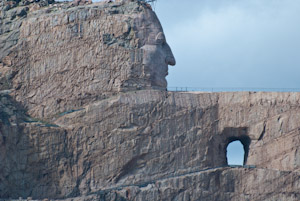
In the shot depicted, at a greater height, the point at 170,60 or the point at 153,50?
the point at 153,50

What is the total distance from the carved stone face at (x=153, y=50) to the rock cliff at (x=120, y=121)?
0.04 metres

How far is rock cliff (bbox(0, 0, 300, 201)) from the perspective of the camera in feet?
161

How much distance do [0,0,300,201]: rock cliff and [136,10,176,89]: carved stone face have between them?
1.8 inches

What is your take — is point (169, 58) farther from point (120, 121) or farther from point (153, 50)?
point (120, 121)

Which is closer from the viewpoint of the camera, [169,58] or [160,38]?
[160,38]

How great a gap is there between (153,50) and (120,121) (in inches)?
146

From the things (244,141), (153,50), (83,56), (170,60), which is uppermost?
(153,50)

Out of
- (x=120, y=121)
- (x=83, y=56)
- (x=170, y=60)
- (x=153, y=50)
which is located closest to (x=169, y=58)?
(x=170, y=60)

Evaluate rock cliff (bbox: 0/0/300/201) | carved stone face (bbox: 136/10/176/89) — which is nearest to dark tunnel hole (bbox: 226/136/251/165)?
rock cliff (bbox: 0/0/300/201)

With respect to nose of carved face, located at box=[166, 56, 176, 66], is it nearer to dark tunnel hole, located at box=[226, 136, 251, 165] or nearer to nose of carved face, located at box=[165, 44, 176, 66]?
nose of carved face, located at box=[165, 44, 176, 66]

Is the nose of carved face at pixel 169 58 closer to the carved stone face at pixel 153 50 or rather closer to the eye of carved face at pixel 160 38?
the carved stone face at pixel 153 50

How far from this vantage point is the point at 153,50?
50.9 m

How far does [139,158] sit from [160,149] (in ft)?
3.37

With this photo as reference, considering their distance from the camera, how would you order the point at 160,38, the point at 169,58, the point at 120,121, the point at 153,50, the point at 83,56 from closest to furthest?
the point at 120,121 < the point at 83,56 < the point at 153,50 < the point at 160,38 < the point at 169,58
